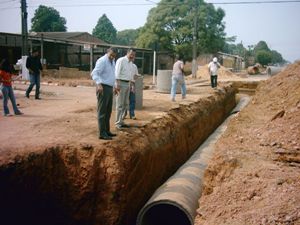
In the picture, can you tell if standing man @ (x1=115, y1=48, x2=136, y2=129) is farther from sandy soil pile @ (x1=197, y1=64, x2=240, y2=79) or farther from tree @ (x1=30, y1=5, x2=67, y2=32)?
tree @ (x1=30, y1=5, x2=67, y2=32)

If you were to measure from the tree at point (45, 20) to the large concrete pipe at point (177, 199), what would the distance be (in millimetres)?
50304

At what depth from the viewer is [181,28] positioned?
1330 inches

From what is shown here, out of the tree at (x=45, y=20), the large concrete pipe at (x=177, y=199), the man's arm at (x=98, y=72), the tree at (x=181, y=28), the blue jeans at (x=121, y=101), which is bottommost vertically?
the large concrete pipe at (x=177, y=199)

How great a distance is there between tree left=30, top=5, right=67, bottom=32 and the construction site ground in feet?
151

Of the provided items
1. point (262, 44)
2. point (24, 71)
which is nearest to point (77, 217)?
point (24, 71)

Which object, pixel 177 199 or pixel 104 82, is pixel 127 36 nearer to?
pixel 104 82

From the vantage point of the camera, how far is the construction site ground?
4.00 meters

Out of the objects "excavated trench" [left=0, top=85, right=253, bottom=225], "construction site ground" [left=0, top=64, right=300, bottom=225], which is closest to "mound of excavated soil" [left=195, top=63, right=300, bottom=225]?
"construction site ground" [left=0, top=64, right=300, bottom=225]

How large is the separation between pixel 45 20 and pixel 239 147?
52.9 m

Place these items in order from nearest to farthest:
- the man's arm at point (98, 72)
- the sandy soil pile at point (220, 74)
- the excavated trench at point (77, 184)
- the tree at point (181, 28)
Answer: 1. the excavated trench at point (77, 184)
2. the man's arm at point (98, 72)
3. the sandy soil pile at point (220, 74)
4. the tree at point (181, 28)

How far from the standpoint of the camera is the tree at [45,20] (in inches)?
2115

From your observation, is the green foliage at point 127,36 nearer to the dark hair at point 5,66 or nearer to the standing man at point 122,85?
the dark hair at point 5,66

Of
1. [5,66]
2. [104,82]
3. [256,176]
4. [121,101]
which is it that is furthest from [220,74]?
[256,176]

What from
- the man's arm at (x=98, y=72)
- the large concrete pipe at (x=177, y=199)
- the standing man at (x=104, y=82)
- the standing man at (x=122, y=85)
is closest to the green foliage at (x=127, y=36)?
the standing man at (x=122, y=85)
